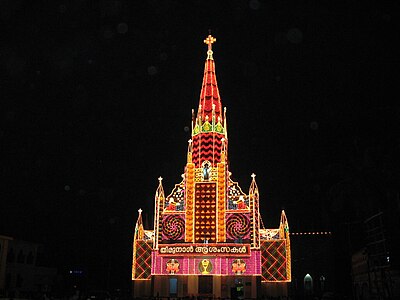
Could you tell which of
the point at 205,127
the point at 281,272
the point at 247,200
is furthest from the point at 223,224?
the point at 205,127

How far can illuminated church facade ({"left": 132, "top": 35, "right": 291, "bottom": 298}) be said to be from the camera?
49.8 metres

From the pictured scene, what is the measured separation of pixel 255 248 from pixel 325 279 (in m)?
27.7

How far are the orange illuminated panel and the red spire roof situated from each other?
993cm

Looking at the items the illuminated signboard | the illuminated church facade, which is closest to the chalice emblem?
the illuminated church facade

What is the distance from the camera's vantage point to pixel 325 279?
235 feet

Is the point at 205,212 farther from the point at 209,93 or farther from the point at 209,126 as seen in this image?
the point at 209,93

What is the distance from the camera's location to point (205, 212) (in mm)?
52188

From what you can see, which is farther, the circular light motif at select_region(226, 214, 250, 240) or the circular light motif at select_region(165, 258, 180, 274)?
the circular light motif at select_region(226, 214, 250, 240)

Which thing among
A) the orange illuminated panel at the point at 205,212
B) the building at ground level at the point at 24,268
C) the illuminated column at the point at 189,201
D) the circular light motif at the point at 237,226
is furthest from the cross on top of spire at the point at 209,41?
the building at ground level at the point at 24,268

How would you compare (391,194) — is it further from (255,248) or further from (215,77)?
(215,77)

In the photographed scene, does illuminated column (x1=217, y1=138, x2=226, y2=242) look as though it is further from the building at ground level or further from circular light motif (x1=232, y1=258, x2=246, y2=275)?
the building at ground level

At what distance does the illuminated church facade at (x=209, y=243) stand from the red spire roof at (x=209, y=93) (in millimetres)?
5504

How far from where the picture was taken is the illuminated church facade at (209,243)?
4981 centimetres

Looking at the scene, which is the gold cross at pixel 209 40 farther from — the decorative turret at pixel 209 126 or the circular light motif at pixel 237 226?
the circular light motif at pixel 237 226
